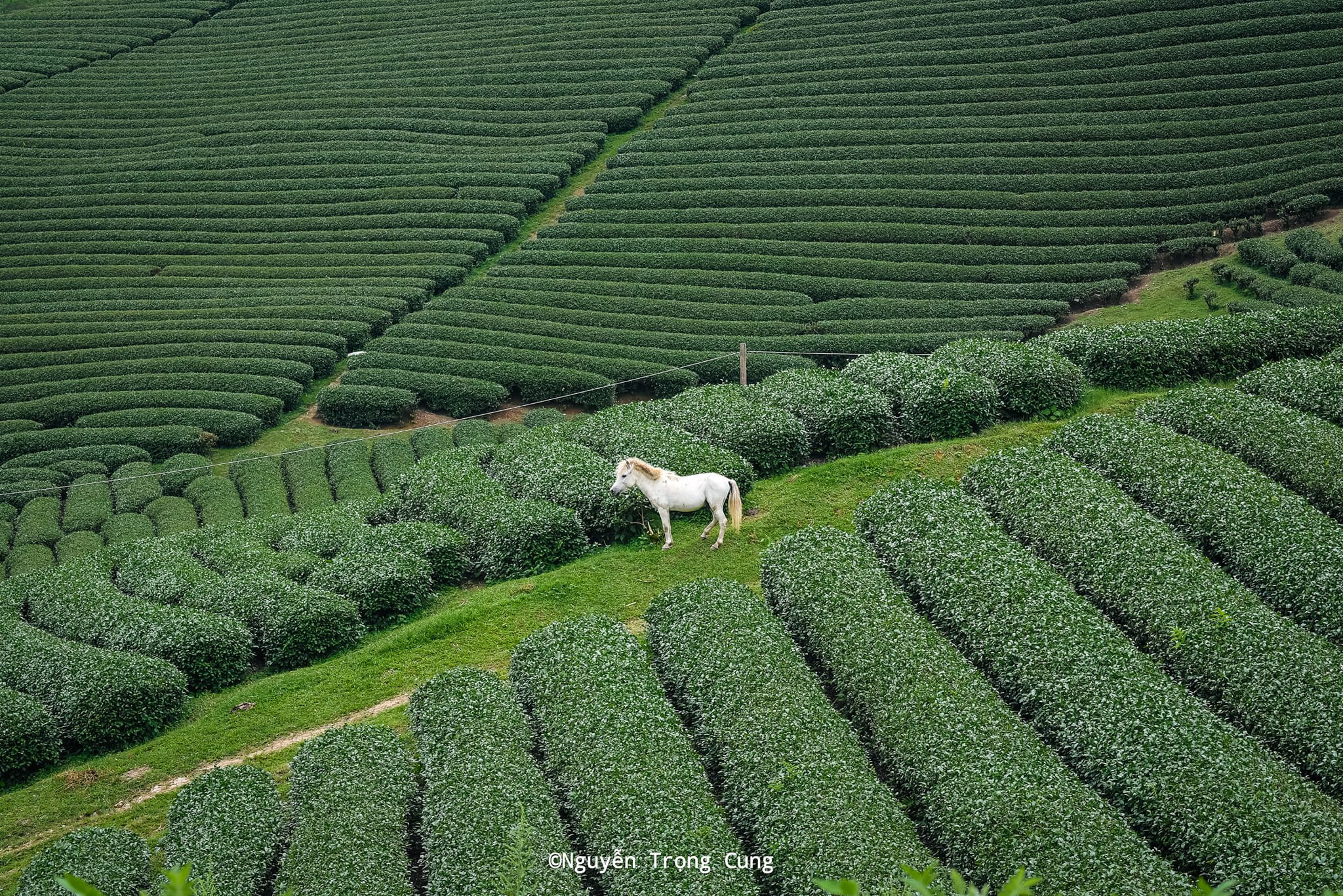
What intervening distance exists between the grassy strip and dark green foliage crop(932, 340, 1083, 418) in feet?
1.91

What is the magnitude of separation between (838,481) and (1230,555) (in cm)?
620

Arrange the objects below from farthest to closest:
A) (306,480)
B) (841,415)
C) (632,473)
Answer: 1. (306,480)
2. (841,415)
3. (632,473)

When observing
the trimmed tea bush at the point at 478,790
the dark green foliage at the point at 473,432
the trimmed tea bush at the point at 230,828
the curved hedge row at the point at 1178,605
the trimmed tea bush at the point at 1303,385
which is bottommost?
the dark green foliage at the point at 473,432

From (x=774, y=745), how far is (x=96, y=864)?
309 inches

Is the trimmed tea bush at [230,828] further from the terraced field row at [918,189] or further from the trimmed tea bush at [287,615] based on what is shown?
the terraced field row at [918,189]

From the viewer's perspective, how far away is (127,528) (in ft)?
83.9

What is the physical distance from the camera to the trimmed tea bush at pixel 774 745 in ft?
38.1

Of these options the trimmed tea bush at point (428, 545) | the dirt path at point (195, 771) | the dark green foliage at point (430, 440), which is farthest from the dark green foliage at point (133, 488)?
the dirt path at point (195, 771)

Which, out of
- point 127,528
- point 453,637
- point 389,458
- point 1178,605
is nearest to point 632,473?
point 453,637

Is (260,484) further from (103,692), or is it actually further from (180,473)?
(103,692)

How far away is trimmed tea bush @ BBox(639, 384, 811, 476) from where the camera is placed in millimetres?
19969

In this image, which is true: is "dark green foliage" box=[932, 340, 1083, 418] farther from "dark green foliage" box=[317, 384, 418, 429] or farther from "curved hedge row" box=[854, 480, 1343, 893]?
"dark green foliage" box=[317, 384, 418, 429]

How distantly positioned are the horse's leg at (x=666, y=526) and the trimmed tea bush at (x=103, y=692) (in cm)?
740

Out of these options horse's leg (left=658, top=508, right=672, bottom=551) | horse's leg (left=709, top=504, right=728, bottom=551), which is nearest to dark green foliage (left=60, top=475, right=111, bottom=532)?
A: horse's leg (left=658, top=508, right=672, bottom=551)
